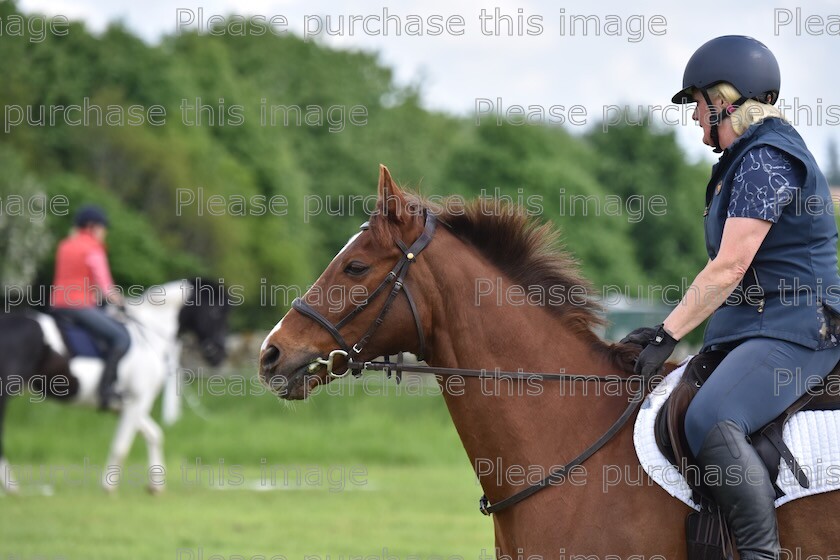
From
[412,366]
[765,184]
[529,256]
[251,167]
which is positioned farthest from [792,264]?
[251,167]

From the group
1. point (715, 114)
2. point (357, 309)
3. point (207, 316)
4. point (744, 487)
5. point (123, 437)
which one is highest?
point (715, 114)

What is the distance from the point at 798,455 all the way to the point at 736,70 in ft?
5.15

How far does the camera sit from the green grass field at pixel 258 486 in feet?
32.1

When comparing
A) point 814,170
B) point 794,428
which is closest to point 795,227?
point 814,170

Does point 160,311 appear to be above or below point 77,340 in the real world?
above

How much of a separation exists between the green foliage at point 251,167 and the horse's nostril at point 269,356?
1772 cm

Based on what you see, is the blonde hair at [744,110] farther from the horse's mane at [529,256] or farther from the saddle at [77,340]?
the saddle at [77,340]

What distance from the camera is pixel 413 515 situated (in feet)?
38.2

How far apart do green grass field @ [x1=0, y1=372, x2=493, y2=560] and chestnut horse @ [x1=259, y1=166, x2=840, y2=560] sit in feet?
16.2

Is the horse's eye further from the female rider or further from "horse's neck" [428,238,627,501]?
the female rider

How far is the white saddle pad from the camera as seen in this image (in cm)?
407

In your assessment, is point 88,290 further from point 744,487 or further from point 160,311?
point 744,487

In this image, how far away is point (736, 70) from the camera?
4.29 metres

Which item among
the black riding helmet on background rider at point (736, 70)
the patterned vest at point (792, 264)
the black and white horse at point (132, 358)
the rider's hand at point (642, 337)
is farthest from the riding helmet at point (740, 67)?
the black and white horse at point (132, 358)
